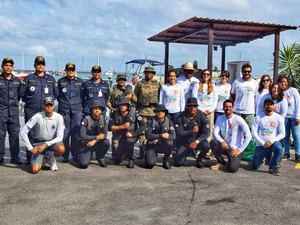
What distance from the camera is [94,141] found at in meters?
6.71

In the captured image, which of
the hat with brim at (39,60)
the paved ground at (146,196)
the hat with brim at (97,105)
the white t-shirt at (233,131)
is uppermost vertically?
the hat with brim at (39,60)

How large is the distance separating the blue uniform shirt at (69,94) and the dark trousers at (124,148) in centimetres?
107

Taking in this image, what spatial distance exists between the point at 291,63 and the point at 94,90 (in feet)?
22.6

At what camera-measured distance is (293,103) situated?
748cm

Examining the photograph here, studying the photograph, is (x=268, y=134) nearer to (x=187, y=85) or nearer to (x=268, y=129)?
(x=268, y=129)

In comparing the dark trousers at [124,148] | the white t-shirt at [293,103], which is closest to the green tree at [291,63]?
the white t-shirt at [293,103]

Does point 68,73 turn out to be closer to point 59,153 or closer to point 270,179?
point 59,153

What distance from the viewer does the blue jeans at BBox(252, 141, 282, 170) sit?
655cm

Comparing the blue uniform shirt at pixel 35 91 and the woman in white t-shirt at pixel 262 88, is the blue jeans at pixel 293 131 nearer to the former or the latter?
the woman in white t-shirt at pixel 262 88

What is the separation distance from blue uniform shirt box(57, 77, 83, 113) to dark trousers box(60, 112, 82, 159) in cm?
10

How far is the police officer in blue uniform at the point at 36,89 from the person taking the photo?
665cm

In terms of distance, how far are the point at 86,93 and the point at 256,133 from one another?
132 inches

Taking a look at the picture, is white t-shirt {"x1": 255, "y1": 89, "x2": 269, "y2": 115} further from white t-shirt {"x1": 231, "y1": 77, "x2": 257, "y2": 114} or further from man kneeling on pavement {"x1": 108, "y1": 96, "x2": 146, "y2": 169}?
man kneeling on pavement {"x1": 108, "y1": 96, "x2": 146, "y2": 169}

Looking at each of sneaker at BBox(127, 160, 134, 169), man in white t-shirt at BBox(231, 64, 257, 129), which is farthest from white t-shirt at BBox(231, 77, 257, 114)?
sneaker at BBox(127, 160, 134, 169)
